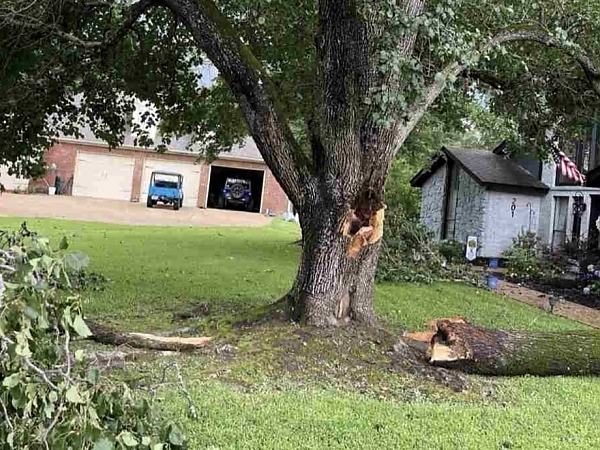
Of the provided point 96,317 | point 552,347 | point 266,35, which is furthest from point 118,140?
point 552,347

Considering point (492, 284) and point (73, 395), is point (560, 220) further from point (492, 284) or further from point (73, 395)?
point (73, 395)

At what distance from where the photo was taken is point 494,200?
16.3 m

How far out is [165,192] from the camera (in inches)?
1132

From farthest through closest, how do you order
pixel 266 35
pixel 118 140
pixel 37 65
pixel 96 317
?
pixel 118 140 < pixel 266 35 < pixel 37 65 < pixel 96 317

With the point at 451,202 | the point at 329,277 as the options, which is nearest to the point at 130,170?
the point at 451,202

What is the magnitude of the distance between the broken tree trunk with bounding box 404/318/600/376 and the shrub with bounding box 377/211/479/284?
19.3 feet

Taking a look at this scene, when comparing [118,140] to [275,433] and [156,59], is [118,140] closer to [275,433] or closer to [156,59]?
[156,59]

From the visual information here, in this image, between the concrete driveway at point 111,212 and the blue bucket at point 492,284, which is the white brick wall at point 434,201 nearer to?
the blue bucket at point 492,284

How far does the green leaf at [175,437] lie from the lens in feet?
7.77

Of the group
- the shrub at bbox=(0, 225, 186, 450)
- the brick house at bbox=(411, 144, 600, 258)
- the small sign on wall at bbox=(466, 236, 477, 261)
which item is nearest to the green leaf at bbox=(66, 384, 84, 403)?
the shrub at bbox=(0, 225, 186, 450)

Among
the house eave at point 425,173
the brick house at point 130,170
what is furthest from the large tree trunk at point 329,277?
the brick house at point 130,170

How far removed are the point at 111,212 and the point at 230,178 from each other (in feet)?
30.7

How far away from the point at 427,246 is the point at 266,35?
5.90 m

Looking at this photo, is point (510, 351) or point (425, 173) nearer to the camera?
point (510, 351)
